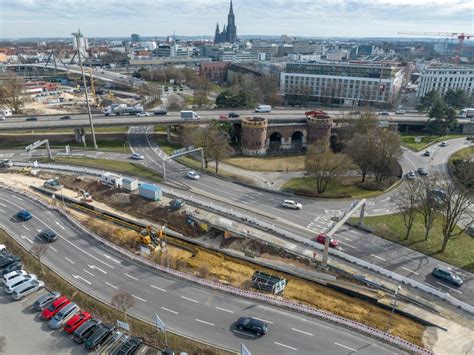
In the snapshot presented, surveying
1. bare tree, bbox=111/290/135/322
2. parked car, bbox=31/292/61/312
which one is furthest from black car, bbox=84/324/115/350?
parked car, bbox=31/292/61/312

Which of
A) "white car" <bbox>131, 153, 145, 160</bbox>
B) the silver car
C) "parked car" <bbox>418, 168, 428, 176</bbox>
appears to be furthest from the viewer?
"white car" <bbox>131, 153, 145, 160</bbox>

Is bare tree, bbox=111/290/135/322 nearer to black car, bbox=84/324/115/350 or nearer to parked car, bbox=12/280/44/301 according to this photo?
black car, bbox=84/324/115/350

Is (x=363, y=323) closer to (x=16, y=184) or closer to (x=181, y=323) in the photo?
(x=181, y=323)

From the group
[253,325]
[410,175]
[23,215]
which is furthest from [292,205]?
[23,215]

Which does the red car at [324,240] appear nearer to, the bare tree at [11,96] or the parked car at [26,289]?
the parked car at [26,289]

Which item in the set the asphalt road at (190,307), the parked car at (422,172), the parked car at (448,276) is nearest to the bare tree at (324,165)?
the parked car at (422,172)

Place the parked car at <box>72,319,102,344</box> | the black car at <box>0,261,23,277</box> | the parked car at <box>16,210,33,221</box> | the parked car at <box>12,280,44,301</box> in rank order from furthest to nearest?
the parked car at <box>16,210,33,221</box>, the black car at <box>0,261,23,277</box>, the parked car at <box>12,280,44,301</box>, the parked car at <box>72,319,102,344</box>

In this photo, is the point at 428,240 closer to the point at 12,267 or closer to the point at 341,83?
the point at 12,267
